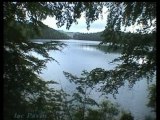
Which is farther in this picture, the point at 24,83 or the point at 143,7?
the point at 24,83

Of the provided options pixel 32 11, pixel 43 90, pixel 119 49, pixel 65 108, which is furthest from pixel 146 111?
pixel 32 11

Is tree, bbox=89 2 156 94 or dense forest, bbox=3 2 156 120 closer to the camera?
dense forest, bbox=3 2 156 120

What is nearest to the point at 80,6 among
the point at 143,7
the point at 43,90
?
the point at 143,7

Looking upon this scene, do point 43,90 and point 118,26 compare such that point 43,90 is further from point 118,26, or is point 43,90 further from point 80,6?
point 80,6

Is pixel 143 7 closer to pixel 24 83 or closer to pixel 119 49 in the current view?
pixel 119 49

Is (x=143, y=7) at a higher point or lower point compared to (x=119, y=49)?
higher

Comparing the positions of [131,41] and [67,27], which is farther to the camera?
[131,41]

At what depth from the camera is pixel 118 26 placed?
5.25 m

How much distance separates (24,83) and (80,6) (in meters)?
2.51

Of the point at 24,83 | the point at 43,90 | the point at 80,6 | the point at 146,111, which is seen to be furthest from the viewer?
the point at 146,111

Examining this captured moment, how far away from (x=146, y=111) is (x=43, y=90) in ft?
49.4

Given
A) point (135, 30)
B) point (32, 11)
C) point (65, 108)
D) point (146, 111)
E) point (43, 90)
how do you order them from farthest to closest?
1. point (146, 111)
2. point (65, 108)
3. point (43, 90)
4. point (135, 30)
5. point (32, 11)

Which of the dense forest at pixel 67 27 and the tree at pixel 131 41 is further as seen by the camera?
the tree at pixel 131 41

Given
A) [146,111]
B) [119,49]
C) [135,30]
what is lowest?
[146,111]
